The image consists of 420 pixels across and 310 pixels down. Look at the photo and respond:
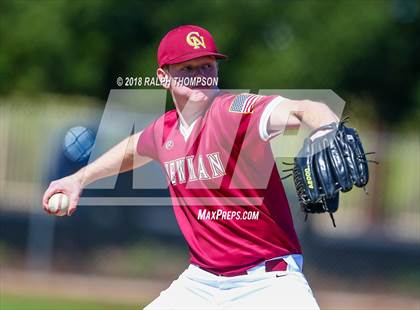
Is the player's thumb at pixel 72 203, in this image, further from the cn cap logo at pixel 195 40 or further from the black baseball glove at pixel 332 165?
the black baseball glove at pixel 332 165

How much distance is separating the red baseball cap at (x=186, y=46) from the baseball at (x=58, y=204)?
37.4 inches

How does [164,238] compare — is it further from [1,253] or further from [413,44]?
[413,44]

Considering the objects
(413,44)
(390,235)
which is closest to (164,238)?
(390,235)

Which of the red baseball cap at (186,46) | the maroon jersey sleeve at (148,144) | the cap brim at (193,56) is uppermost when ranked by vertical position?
the red baseball cap at (186,46)

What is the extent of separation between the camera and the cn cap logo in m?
5.14

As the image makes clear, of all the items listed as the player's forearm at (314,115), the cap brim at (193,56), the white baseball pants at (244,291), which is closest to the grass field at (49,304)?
the white baseball pants at (244,291)

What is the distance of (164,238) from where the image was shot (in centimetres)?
1452

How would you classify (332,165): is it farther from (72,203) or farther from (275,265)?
(72,203)

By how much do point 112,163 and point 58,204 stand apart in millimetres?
511

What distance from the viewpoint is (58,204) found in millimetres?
5230

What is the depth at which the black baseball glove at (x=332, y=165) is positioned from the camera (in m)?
4.25

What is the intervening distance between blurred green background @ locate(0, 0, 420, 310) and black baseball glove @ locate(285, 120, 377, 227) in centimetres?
870

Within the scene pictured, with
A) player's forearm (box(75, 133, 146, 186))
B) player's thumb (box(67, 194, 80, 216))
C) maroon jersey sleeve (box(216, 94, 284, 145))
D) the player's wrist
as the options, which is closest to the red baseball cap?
maroon jersey sleeve (box(216, 94, 284, 145))

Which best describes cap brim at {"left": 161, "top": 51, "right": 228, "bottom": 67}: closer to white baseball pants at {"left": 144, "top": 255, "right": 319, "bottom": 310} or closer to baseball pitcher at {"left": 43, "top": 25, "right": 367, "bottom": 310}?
baseball pitcher at {"left": 43, "top": 25, "right": 367, "bottom": 310}
